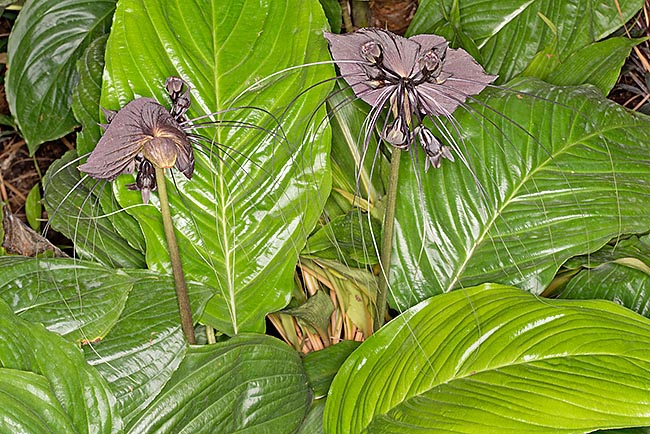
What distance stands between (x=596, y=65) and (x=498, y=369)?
51 cm

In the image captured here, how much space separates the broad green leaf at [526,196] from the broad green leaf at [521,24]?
21 cm

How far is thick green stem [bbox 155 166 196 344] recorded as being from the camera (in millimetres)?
757

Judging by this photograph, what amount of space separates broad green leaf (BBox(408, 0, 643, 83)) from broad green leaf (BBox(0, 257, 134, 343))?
58 centimetres

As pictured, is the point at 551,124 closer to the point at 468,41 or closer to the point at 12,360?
the point at 468,41

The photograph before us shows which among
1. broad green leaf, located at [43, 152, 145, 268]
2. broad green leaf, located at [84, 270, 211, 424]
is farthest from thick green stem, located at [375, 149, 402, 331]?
broad green leaf, located at [43, 152, 145, 268]

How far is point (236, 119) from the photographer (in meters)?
0.95

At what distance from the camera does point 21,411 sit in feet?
2.24

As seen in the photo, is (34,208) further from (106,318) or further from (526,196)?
(526,196)

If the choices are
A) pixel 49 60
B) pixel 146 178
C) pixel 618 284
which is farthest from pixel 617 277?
pixel 49 60

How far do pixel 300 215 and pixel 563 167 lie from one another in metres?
0.33

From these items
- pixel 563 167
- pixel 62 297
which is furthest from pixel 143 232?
pixel 563 167

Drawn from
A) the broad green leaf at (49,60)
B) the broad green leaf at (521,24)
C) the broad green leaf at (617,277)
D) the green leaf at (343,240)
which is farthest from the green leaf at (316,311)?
the broad green leaf at (49,60)

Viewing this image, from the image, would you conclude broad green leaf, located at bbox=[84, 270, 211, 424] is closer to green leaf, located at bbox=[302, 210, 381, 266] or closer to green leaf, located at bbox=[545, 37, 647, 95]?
green leaf, located at bbox=[302, 210, 381, 266]

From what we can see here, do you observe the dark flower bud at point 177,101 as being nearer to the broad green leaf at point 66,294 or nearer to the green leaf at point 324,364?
the broad green leaf at point 66,294
